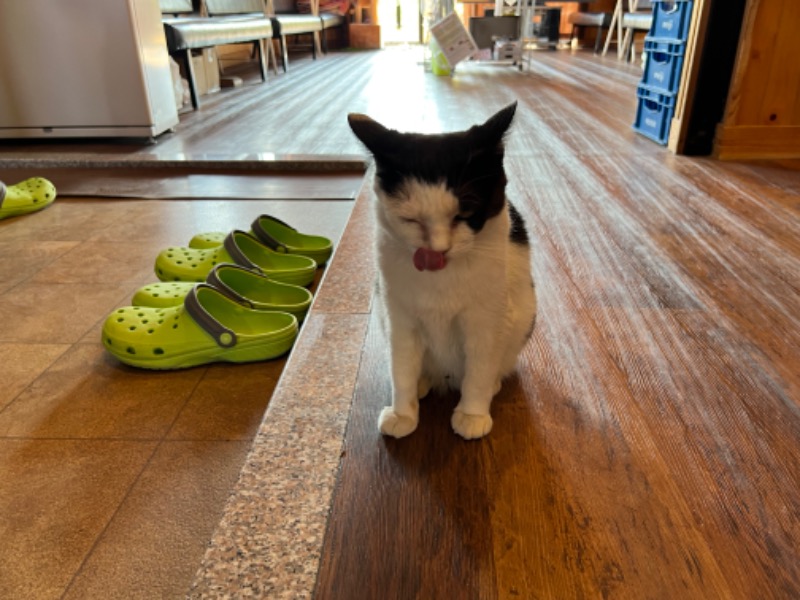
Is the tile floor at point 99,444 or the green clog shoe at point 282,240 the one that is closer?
the tile floor at point 99,444

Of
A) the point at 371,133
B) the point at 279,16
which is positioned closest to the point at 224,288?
the point at 371,133

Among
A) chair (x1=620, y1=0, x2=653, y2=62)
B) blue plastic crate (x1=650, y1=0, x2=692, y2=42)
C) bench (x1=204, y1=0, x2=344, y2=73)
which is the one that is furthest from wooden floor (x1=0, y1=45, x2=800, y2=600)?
chair (x1=620, y1=0, x2=653, y2=62)

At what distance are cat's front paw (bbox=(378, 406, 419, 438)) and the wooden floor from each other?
0.05 feet

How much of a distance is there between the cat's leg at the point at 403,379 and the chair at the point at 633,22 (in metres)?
6.48

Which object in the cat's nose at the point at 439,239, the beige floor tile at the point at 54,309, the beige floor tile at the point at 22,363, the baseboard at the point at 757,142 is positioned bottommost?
the beige floor tile at the point at 22,363

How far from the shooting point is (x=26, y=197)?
2070 millimetres

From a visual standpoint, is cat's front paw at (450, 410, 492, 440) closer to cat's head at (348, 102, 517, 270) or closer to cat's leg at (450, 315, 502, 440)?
cat's leg at (450, 315, 502, 440)

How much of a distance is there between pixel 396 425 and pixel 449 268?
268 mm

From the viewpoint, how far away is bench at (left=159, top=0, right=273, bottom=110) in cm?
342

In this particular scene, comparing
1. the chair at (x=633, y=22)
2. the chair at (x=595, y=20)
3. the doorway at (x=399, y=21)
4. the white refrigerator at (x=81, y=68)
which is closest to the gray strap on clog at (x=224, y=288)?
the white refrigerator at (x=81, y=68)

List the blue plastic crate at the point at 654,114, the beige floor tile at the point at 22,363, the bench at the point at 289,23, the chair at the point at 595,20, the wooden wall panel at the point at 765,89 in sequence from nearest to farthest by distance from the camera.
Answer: the beige floor tile at the point at 22,363
the wooden wall panel at the point at 765,89
the blue plastic crate at the point at 654,114
the bench at the point at 289,23
the chair at the point at 595,20

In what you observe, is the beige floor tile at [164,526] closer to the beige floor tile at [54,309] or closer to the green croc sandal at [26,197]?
the beige floor tile at [54,309]

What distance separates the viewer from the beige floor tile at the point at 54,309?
129cm

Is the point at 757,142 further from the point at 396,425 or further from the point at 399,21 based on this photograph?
the point at 399,21
